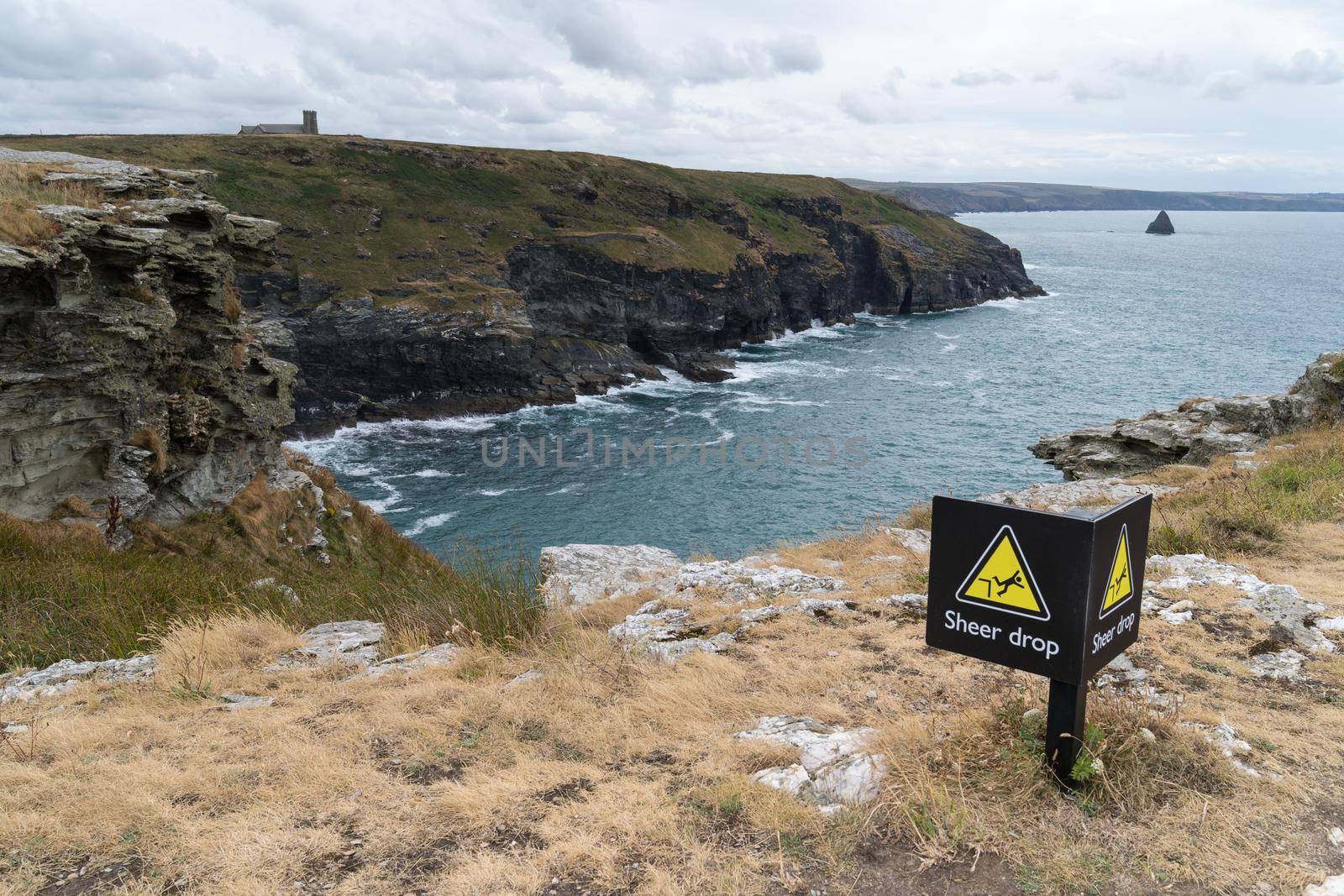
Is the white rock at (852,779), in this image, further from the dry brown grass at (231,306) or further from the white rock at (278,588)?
the dry brown grass at (231,306)

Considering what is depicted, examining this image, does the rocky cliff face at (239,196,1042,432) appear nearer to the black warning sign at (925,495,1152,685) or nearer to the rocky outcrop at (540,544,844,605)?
the rocky outcrop at (540,544,844,605)

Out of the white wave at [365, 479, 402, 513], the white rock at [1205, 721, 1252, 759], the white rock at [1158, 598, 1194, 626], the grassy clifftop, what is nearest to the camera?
the white rock at [1205, 721, 1252, 759]

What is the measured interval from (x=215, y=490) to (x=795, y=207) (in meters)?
105

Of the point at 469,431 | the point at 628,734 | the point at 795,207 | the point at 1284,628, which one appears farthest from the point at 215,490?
the point at 795,207

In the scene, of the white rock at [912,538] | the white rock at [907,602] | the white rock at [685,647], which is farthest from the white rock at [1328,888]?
the white rock at [912,538]

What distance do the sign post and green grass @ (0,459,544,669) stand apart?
4797 millimetres

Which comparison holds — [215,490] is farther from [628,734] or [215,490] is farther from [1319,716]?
[1319,716]

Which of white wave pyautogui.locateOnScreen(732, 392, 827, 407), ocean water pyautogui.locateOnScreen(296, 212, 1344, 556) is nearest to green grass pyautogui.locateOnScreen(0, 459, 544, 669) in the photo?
ocean water pyautogui.locateOnScreen(296, 212, 1344, 556)

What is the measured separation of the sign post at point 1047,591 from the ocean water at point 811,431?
1269 centimetres

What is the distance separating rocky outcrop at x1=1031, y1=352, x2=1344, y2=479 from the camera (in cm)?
2006

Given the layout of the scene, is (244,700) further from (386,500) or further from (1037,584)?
(386,500)

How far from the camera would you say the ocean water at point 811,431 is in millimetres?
39000

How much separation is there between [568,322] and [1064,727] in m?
69.6

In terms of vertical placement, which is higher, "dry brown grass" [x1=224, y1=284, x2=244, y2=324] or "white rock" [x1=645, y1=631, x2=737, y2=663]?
"dry brown grass" [x1=224, y1=284, x2=244, y2=324]
